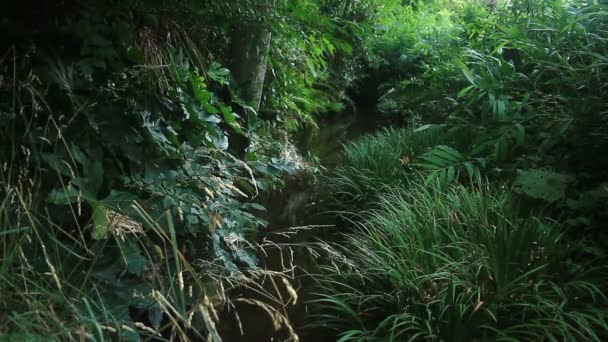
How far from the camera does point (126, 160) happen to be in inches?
90.3

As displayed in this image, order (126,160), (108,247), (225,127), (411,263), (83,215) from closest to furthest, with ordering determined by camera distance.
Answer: (108,247) → (83,215) → (126,160) → (411,263) → (225,127)

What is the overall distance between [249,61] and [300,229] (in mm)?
1339

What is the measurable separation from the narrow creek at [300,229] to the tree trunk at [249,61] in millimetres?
929

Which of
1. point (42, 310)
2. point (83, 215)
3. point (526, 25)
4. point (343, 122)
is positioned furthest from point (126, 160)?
point (343, 122)

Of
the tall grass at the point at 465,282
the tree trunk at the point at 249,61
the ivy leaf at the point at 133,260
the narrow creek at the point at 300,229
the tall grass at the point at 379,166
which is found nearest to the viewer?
the ivy leaf at the point at 133,260

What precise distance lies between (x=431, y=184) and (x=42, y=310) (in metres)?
2.57

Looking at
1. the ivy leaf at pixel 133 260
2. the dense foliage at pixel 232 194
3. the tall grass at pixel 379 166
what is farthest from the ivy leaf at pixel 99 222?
the tall grass at pixel 379 166

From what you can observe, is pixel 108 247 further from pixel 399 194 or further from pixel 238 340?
pixel 399 194

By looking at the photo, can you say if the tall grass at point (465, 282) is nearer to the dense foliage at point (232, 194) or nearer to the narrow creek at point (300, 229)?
the dense foliage at point (232, 194)

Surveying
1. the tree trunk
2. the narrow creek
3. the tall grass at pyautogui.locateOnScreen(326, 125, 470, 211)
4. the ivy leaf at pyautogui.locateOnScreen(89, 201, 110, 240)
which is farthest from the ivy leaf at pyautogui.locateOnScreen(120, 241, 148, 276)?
the tall grass at pyautogui.locateOnScreen(326, 125, 470, 211)

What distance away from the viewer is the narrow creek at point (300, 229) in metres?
2.69

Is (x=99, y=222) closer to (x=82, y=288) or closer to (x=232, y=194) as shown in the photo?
(x=82, y=288)

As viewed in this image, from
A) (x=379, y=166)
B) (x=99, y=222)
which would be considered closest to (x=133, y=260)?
(x=99, y=222)

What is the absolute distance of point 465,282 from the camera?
2.25 metres
